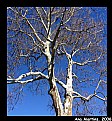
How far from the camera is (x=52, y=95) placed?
6.02 m

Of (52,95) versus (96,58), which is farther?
(96,58)
